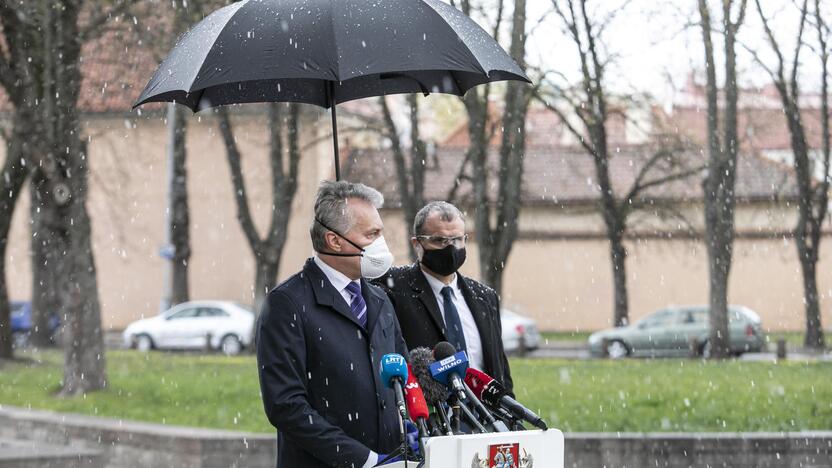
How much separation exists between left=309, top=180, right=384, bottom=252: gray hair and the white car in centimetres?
2838

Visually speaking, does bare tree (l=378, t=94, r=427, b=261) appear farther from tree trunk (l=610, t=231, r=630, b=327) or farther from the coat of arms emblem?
the coat of arms emblem

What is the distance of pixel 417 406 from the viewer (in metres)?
3.78

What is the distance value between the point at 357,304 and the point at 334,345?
23 centimetres

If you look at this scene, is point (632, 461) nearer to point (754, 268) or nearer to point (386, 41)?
point (386, 41)

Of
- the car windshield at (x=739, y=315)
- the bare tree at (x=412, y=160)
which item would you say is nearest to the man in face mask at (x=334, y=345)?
the bare tree at (x=412, y=160)

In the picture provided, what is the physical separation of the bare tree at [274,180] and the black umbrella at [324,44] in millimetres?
18254

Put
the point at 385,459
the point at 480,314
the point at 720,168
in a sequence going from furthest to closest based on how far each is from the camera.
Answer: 1. the point at 720,168
2. the point at 480,314
3. the point at 385,459

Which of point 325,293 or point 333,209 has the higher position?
point 333,209

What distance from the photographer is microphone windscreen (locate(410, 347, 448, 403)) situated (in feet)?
12.9

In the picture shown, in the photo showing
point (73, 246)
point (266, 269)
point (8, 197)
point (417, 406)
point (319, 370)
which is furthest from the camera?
point (266, 269)

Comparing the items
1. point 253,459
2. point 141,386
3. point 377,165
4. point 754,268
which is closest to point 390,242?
point 377,165

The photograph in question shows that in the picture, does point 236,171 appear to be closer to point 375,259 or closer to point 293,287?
point 375,259

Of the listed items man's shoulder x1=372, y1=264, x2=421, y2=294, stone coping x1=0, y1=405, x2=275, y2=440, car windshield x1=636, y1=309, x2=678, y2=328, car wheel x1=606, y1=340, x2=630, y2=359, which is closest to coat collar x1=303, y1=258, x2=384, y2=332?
man's shoulder x1=372, y1=264, x2=421, y2=294

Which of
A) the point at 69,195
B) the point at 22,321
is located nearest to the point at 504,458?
the point at 69,195
